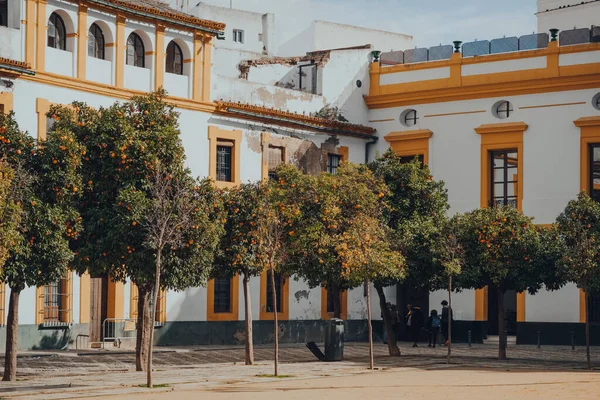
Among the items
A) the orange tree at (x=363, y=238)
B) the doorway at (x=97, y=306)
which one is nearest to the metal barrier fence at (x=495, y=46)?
the orange tree at (x=363, y=238)

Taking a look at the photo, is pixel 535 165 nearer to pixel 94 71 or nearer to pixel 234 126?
pixel 234 126

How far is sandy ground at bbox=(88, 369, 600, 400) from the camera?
20.7 metres

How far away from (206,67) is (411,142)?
8.64 metres

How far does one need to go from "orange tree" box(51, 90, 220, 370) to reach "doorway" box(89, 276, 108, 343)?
32.5 feet

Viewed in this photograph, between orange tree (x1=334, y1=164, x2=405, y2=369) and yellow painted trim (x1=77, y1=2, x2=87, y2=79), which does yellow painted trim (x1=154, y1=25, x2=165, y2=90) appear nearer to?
yellow painted trim (x1=77, y1=2, x2=87, y2=79)

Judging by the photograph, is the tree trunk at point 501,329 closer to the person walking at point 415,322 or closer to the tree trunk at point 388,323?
the tree trunk at point 388,323

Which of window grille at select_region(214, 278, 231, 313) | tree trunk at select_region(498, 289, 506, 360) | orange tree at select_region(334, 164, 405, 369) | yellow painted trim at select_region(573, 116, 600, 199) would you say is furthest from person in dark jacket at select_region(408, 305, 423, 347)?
orange tree at select_region(334, 164, 405, 369)

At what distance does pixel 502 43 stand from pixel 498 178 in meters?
4.48

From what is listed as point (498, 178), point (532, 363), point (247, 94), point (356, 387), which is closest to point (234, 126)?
point (247, 94)

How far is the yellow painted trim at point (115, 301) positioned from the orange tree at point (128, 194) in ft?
32.6

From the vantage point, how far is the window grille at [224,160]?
37656mm

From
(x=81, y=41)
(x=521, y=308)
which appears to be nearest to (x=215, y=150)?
(x=81, y=41)

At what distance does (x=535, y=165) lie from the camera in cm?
3900

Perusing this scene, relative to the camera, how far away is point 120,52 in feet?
111
